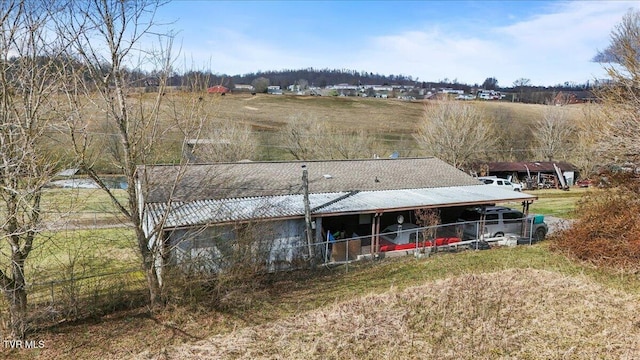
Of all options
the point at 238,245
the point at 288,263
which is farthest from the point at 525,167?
the point at 238,245

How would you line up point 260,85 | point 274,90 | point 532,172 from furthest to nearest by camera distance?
point 274,90, point 260,85, point 532,172

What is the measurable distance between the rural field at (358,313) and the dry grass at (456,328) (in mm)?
26

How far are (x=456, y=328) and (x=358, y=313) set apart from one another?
7.44 ft

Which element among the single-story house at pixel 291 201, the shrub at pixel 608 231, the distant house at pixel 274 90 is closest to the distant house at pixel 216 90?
the single-story house at pixel 291 201

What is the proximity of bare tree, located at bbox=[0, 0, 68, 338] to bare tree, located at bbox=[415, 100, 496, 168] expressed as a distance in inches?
1437

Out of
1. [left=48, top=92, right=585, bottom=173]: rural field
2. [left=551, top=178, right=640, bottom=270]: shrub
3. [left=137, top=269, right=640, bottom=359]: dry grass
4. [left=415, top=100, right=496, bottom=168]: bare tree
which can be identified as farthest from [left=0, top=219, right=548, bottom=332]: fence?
[left=415, top=100, right=496, bottom=168]: bare tree

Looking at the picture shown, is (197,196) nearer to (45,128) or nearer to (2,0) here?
(45,128)

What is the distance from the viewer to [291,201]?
1714 centimetres

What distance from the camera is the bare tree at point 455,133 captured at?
133 ft

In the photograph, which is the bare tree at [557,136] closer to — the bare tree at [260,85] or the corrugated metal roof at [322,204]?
the corrugated metal roof at [322,204]

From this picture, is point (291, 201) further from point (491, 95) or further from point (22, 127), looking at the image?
point (491, 95)

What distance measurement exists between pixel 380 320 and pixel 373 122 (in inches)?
2199

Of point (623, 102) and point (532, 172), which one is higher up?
point (623, 102)

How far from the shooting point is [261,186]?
1858 centimetres
